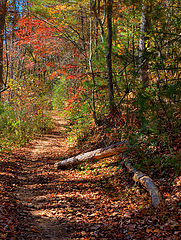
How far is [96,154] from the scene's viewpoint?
24.6 feet

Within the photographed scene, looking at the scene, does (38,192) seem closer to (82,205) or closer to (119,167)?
(82,205)

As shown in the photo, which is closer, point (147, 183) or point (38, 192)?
point (147, 183)

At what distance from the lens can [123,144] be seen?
271 inches

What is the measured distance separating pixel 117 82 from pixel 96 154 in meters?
2.87

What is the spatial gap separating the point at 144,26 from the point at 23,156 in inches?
271

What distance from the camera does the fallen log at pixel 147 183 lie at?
14.0ft

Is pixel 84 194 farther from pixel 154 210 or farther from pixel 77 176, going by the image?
pixel 154 210

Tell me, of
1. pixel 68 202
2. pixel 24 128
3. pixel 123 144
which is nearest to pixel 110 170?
pixel 123 144

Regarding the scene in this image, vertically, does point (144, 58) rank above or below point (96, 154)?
above

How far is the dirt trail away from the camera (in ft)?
13.1

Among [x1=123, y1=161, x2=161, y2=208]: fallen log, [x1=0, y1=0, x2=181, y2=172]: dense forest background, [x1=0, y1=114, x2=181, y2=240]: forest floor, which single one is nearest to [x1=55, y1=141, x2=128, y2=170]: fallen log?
[x1=0, y1=114, x2=181, y2=240]: forest floor

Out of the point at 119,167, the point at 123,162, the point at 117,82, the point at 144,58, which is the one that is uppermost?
the point at 144,58

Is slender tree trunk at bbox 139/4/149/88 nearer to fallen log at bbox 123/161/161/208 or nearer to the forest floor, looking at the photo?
fallen log at bbox 123/161/161/208

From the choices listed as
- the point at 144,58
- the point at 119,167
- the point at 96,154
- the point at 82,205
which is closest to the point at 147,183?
the point at 82,205
